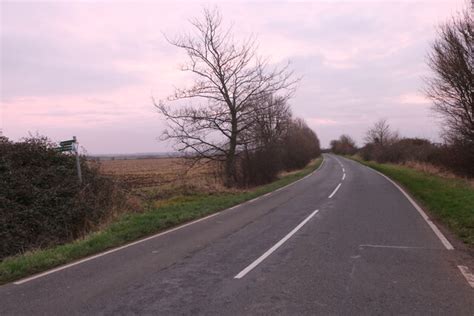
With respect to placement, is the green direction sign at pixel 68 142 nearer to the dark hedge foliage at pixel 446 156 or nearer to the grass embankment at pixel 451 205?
the grass embankment at pixel 451 205

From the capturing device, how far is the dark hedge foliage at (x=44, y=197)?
1074 centimetres

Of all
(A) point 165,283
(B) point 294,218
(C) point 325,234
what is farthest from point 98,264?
(B) point 294,218

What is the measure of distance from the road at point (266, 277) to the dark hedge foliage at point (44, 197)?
3.52 metres

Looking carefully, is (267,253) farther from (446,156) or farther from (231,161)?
(446,156)

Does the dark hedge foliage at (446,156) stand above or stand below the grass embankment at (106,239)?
above

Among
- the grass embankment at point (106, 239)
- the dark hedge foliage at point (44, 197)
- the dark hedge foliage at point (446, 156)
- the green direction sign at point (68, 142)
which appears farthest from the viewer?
the dark hedge foliage at point (446, 156)

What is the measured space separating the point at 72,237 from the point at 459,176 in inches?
902

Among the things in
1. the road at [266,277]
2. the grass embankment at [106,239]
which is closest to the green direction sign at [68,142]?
the grass embankment at [106,239]

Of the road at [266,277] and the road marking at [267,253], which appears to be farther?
the road marking at [267,253]

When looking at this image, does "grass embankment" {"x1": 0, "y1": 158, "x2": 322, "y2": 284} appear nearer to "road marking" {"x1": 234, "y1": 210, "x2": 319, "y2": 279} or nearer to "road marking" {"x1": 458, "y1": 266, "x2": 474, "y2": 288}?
"road marking" {"x1": 234, "y1": 210, "x2": 319, "y2": 279}

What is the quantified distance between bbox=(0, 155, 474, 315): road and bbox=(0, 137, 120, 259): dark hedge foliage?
352cm

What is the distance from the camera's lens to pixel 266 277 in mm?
6316

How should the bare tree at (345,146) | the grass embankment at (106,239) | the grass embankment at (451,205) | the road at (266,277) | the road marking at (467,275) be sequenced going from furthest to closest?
the bare tree at (345,146) < the grass embankment at (451,205) < the grass embankment at (106,239) < the road marking at (467,275) < the road at (266,277)

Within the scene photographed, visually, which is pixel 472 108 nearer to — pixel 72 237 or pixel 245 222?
pixel 245 222
